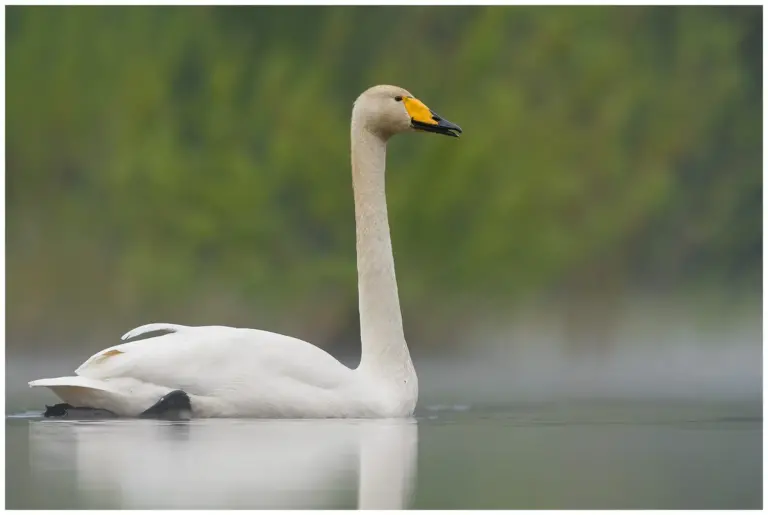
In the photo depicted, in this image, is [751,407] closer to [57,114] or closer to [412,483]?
[412,483]

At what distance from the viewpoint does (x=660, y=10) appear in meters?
19.7

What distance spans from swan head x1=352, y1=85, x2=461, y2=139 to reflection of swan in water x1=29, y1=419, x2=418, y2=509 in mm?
1753

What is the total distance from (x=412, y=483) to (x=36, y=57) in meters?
12.0

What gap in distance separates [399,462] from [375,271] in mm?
2351

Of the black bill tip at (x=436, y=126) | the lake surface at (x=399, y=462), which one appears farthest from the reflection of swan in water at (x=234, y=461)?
the black bill tip at (x=436, y=126)

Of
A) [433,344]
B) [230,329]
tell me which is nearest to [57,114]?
[433,344]

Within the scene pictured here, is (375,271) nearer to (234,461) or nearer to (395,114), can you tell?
(395,114)

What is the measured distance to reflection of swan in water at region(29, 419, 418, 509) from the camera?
→ 642cm

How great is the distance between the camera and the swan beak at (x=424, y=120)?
31.4 feet

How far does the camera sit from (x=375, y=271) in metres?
9.46

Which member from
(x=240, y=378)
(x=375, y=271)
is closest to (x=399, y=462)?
(x=240, y=378)

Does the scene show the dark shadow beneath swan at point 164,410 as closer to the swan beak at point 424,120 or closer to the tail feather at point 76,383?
the tail feather at point 76,383

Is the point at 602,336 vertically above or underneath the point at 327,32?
underneath

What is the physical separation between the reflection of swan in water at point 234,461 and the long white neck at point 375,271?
0.47 m
